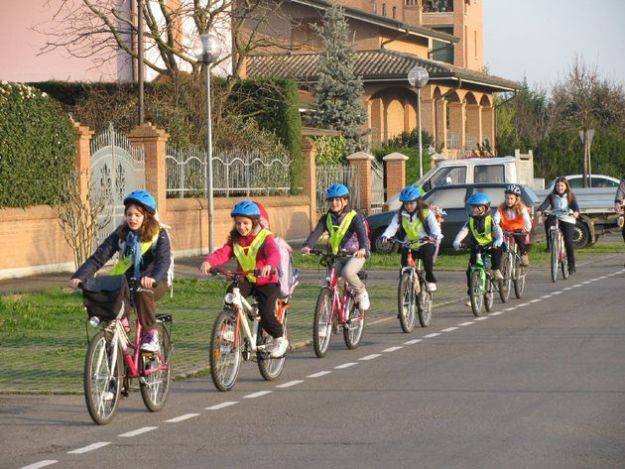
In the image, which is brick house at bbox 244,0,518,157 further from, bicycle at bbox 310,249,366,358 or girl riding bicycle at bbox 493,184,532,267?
bicycle at bbox 310,249,366,358

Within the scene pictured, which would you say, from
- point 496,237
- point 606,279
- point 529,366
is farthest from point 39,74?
point 529,366

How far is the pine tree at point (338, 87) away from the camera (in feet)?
182

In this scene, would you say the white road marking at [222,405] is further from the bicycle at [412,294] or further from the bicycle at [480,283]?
the bicycle at [480,283]

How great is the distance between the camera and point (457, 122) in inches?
2665

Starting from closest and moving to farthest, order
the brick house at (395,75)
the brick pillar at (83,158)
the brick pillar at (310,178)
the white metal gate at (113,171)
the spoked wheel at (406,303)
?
the spoked wheel at (406,303) < the brick pillar at (83,158) < the white metal gate at (113,171) < the brick pillar at (310,178) < the brick house at (395,75)

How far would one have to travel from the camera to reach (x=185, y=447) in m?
9.56

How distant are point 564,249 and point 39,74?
76.5 ft

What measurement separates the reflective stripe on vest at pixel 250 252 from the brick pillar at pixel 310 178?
25825 millimetres

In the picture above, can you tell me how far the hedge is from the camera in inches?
983

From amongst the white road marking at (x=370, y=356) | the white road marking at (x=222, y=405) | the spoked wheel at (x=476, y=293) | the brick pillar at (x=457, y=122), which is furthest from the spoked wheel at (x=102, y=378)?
the brick pillar at (x=457, y=122)

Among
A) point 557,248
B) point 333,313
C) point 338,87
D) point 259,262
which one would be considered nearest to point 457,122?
point 338,87

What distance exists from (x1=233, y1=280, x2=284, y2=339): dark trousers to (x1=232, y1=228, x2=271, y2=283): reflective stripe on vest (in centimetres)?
10

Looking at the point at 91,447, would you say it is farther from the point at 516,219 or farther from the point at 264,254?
the point at 516,219

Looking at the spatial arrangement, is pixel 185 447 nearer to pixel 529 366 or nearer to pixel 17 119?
pixel 529 366
